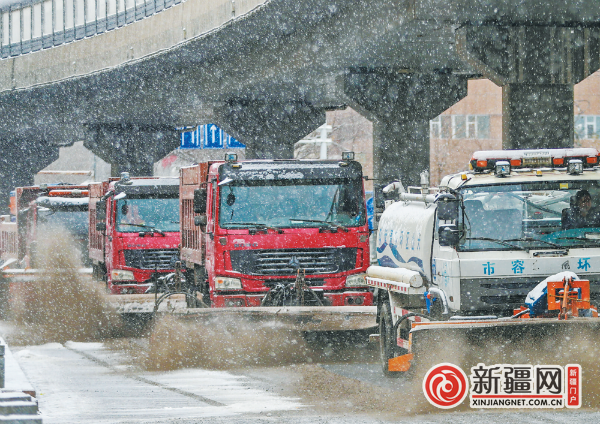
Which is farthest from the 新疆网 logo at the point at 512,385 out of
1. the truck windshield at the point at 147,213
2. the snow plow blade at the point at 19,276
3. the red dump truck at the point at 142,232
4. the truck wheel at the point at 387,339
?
the snow plow blade at the point at 19,276

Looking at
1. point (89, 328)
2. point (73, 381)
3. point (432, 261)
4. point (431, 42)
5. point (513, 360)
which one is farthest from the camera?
point (431, 42)

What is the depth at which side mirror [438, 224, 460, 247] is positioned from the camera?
11273 millimetres

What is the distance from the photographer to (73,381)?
13.4m

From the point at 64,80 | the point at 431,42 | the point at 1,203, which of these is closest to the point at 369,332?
the point at 431,42

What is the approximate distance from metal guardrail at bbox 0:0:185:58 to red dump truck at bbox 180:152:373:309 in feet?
55.6

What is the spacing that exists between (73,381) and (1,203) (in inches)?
Result: 2257

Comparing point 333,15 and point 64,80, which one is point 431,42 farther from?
point 64,80

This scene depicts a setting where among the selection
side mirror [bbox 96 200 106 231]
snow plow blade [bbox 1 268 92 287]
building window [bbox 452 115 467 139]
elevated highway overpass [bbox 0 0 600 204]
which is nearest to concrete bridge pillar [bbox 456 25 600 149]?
elevated highway overpass [bbox 0 0 600 204]

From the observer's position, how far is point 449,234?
11273 millimetres

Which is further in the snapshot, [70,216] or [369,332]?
[70,216]

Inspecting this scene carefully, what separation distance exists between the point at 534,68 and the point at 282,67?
10.7 metres

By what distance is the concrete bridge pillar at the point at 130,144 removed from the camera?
52406 mm

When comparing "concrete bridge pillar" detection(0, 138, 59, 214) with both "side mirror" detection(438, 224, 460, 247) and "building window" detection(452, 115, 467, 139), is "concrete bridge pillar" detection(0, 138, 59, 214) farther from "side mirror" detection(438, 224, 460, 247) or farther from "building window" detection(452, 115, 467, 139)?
"side mirror" detection(438, 224, 460, 247)

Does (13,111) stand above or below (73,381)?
above
